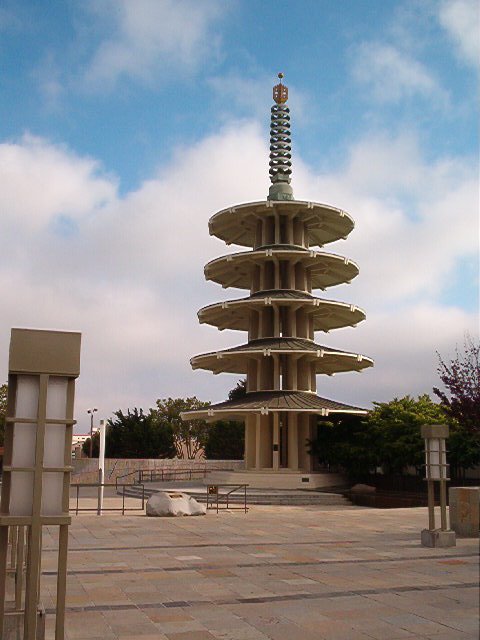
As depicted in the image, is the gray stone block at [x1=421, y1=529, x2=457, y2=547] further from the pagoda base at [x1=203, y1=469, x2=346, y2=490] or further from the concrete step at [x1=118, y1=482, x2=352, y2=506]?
the pagoda base at [x1=203, y1=469, x2=346, y2=490]

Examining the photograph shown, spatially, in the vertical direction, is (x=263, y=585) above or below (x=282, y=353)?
below

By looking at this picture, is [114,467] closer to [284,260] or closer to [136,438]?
[136,438]

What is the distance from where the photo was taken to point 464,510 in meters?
17.2

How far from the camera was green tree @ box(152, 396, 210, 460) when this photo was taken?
69.7m

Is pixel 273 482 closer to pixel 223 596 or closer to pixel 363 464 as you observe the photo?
pixel 363 464

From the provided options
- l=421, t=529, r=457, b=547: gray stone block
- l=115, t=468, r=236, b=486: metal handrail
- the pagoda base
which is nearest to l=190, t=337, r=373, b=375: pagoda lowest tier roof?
the pagoda base

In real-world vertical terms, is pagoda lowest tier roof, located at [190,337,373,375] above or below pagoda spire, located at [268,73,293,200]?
below

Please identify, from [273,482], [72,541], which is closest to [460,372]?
[273,482]

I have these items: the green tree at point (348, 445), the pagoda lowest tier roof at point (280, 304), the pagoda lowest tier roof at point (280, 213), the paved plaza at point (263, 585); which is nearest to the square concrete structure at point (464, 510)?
the paved plaza at point (263, 585)

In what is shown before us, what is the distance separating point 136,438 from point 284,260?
25.4 m

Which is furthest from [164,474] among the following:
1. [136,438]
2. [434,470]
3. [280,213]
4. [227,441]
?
[434,470]

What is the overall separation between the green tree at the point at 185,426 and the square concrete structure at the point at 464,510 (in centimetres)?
5068

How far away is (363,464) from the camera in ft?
121

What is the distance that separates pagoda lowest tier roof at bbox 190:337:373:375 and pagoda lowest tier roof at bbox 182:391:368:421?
2.26 metres
